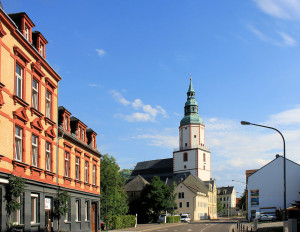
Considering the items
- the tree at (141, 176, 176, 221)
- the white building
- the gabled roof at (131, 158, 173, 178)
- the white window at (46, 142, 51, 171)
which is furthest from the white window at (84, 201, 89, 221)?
the gabled roof at (131, 158, 173, 178)

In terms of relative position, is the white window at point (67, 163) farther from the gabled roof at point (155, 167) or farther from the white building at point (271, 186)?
the gabled roof at point (155, 167)

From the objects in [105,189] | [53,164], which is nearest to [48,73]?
[53,164]

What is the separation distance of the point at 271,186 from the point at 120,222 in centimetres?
3051

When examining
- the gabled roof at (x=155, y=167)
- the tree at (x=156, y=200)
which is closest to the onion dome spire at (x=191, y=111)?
the gabled roof at (x=155, y=167)

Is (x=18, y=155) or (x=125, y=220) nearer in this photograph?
(x=18, y=155)

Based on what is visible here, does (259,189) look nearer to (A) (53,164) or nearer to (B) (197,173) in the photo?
(B) (197,173)

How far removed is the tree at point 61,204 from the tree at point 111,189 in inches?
1385

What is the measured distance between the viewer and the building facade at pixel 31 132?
17.6 metres

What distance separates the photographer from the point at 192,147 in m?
115

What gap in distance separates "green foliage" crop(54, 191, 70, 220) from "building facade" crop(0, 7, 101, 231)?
17.1 inches

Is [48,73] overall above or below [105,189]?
above

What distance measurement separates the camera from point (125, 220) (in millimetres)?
54188

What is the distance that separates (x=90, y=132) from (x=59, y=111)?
7.77 meters

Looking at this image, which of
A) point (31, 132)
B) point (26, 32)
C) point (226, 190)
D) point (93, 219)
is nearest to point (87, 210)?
point (93, 219)
